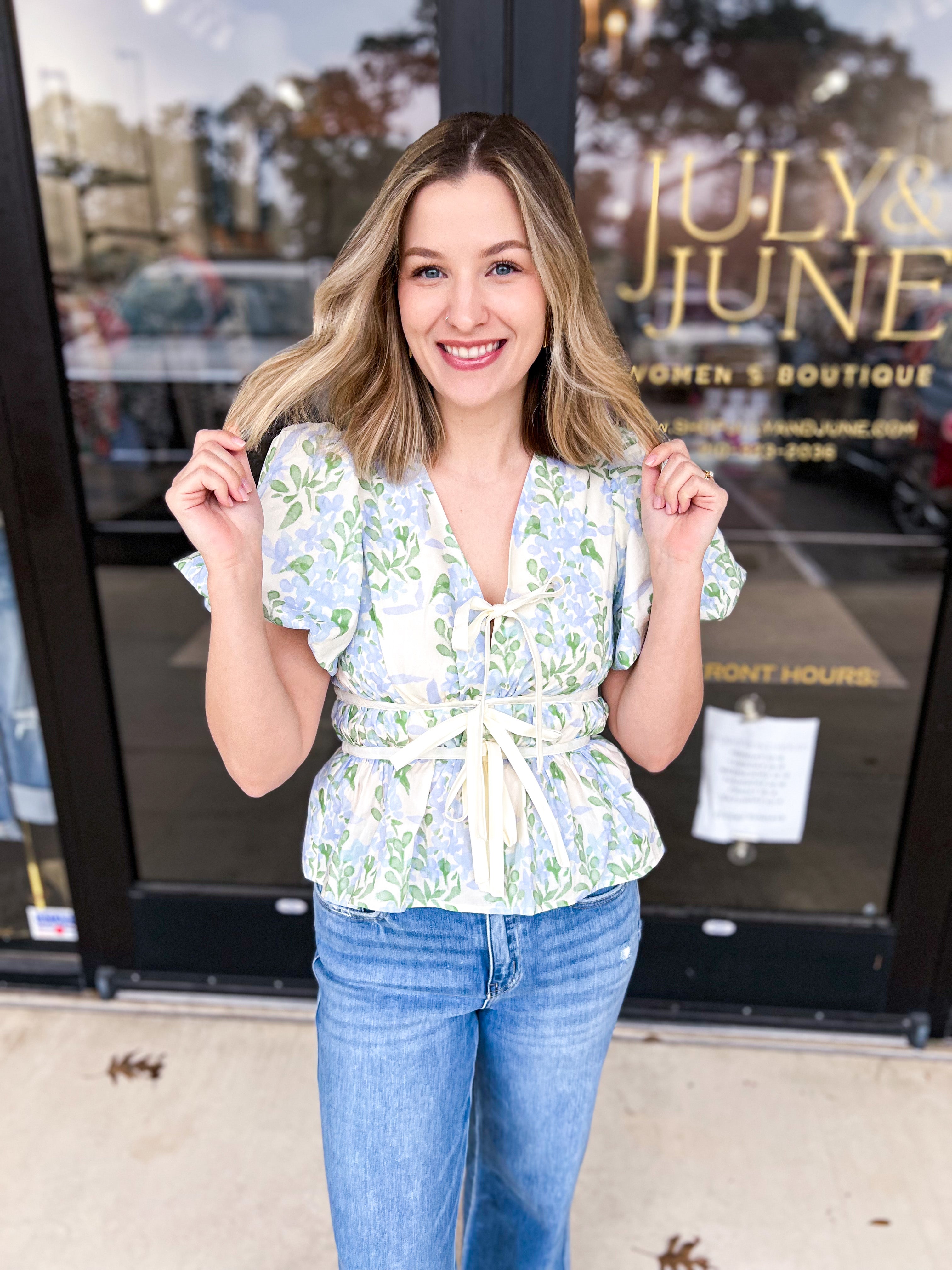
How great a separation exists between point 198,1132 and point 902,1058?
5.22 feet

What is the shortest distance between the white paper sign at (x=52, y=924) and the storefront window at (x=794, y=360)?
4.88 feet

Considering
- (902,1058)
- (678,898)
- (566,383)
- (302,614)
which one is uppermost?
(566,383)

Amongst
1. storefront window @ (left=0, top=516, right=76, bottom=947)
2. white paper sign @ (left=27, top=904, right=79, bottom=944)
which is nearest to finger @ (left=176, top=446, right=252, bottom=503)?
storefront window @ (left=0, top=516, right=76, bottom=947)

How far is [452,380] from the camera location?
1218mm

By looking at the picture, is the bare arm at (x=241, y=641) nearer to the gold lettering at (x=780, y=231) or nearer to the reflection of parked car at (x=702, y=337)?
the reflection of parked car at (x=702, y=337)

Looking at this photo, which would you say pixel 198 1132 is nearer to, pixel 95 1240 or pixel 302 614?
pixel 95 1240

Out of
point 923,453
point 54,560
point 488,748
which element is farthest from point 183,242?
point 488,748

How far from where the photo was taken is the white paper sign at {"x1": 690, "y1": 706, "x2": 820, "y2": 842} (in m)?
2.36

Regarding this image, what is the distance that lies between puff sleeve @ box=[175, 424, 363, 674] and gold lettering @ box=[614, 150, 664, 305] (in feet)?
3.96

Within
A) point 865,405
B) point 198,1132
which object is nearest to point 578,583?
point 865,405

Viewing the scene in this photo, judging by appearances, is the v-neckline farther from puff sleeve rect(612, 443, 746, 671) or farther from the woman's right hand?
the woman's right hand

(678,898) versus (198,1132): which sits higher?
(678,898)

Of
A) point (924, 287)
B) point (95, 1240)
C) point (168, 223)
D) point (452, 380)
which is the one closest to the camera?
point (452, 380)

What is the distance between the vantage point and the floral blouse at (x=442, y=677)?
1.22 metres
